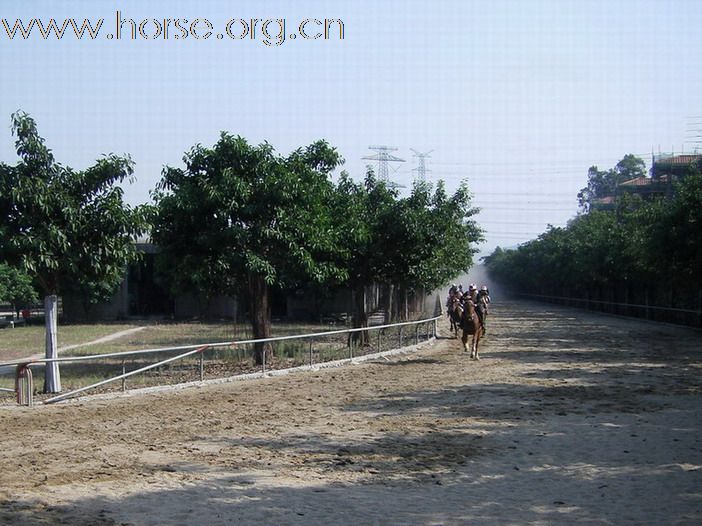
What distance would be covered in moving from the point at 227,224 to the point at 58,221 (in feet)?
16.6

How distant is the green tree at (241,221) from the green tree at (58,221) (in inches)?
129

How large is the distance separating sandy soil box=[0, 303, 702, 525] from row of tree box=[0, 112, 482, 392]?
10.2 feet

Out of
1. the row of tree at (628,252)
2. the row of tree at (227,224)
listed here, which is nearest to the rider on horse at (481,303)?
the row of tree at (227,224)

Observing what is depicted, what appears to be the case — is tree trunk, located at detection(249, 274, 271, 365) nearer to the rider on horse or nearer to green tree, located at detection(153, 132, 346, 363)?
green tree, located at detection(153, 132, 346, 363)

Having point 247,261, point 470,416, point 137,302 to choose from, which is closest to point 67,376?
point 247,261

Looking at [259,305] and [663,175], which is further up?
[663,175]

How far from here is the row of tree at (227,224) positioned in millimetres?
16484

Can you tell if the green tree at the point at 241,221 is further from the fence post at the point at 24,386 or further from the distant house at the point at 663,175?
the distant house at the point at 663,175

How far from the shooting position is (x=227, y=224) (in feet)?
68.7

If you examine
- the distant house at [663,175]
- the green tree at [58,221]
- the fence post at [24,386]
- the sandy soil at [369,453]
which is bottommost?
the sandy soil at [369,453]

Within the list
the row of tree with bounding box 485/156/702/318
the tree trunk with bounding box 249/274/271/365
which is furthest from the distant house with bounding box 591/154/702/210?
the tree trunk with bounding box 249/274/271/365

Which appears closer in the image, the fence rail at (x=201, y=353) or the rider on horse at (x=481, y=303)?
the fence rail at (x=201, y=353)

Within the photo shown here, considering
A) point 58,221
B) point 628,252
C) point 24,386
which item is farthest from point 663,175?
point 24,386

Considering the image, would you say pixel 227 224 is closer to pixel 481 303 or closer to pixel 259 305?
pixel 259 305
